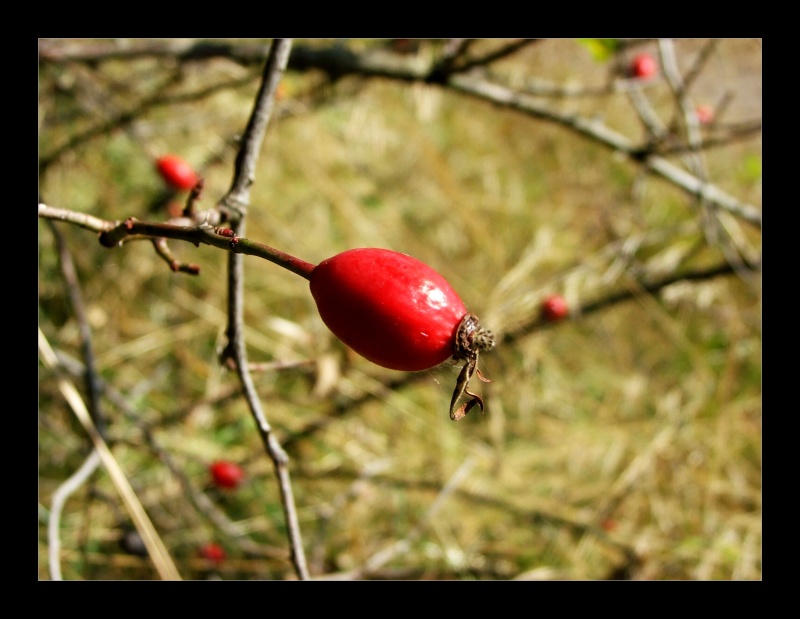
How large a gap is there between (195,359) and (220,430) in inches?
14.6


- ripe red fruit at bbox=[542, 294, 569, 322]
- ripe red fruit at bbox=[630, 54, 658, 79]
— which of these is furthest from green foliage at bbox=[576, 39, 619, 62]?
ripe red fruit at bbox=[630, 54, 658, 79]

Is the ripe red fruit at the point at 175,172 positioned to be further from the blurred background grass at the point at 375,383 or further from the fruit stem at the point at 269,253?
the fruit stem at the point at 269,253

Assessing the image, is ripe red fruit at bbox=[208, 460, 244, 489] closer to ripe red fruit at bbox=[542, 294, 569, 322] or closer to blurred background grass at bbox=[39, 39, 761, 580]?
blurred background grass at bbox=[39, 39, 761, 580]

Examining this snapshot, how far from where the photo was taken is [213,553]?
2.31 m

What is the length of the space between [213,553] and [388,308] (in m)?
1.91

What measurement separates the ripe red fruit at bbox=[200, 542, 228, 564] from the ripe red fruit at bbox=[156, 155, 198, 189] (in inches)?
56.0

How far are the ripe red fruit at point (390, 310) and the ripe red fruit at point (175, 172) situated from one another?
218 cm

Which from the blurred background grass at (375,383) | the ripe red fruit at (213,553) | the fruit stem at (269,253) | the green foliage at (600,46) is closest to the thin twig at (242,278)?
the fruit stem at (269,253)

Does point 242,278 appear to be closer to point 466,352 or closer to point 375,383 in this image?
point 466,352

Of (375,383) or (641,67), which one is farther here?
(641,67)

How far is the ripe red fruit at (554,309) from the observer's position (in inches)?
93.9

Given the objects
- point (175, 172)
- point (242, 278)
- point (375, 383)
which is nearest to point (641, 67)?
point (375, 383)

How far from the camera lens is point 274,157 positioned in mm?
4051
